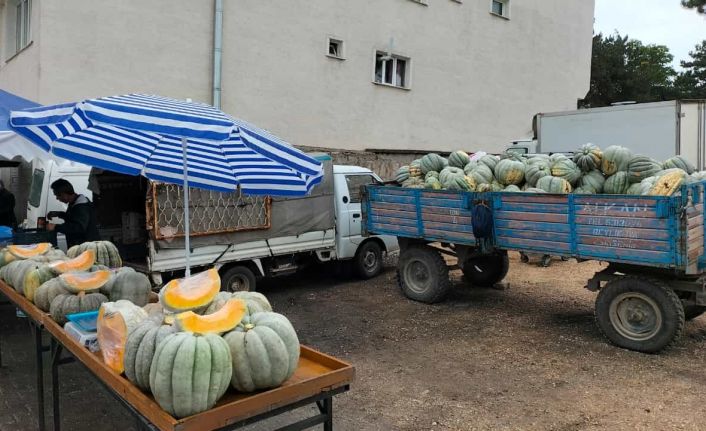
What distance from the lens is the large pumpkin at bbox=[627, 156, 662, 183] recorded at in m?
6.30

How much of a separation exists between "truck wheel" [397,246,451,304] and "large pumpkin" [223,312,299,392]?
5496 mm

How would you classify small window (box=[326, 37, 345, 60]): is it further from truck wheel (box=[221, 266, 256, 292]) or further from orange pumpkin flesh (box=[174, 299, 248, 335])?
orange pumpkin flesh (box=[174, 299, 248, 335])

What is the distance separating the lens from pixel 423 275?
8.04 m

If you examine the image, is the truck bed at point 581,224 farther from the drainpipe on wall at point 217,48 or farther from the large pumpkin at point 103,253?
the drainpipe on wall at point 217,48

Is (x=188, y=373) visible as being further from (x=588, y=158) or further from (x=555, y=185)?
(x=588, y=158)

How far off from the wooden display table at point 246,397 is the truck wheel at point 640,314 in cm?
428

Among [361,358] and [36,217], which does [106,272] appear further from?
[36,217]

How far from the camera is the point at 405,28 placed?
1589 cm

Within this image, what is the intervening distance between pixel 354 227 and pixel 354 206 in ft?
1.23

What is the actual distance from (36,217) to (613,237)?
7801mm

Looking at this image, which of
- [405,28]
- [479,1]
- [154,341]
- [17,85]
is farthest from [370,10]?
[154,341]

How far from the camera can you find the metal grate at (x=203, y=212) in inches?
262

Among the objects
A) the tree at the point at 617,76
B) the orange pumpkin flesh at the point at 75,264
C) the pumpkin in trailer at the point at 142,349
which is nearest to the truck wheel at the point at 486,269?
the orange pumpkin flesh at the point at 75,264

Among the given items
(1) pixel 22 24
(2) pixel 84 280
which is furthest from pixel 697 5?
(2) pixel 84 280
